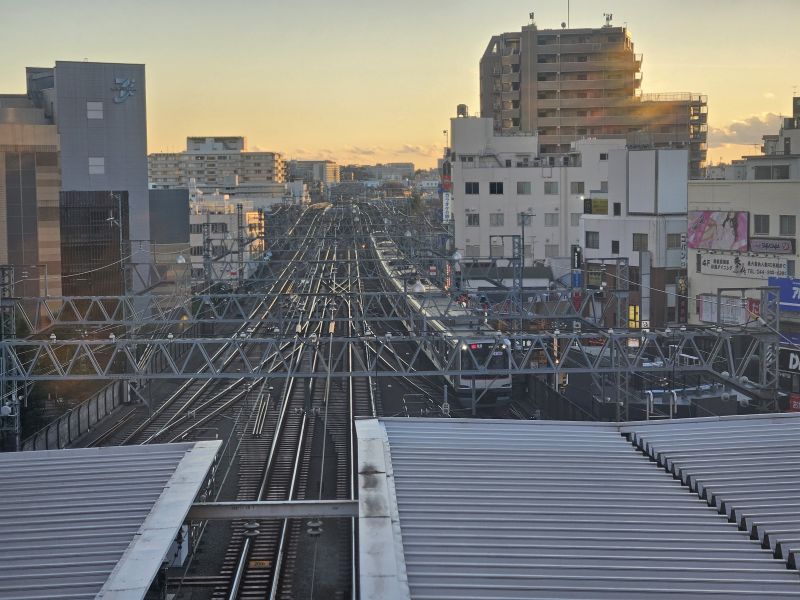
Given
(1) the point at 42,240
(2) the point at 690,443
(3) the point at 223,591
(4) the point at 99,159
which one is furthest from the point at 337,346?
(2) the point at 690,443

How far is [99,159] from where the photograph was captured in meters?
31.4

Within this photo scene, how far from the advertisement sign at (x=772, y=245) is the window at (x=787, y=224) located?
185 millimetres

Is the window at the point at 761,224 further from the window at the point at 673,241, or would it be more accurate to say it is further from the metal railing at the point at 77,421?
the metal railing at the point at 77,421

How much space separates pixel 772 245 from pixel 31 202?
17960 mm

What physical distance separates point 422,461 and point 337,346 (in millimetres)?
19641

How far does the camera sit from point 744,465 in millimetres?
6945

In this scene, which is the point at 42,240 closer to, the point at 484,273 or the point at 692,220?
the point at 484,273

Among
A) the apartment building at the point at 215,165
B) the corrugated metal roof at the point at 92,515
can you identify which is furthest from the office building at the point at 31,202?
the apartment building at the point at 215,165

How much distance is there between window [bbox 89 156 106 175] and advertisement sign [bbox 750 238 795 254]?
64.6 feet

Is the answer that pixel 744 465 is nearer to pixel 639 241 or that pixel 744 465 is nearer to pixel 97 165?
pixel 639 241

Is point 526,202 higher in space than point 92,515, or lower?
higher

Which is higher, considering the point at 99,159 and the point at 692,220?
the point at 99,159

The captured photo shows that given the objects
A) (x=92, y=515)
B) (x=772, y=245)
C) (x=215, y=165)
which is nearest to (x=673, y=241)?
(x=772, y=245)

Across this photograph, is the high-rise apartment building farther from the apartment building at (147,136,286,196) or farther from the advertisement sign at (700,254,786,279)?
the apartment building at (147,136,286,196)
